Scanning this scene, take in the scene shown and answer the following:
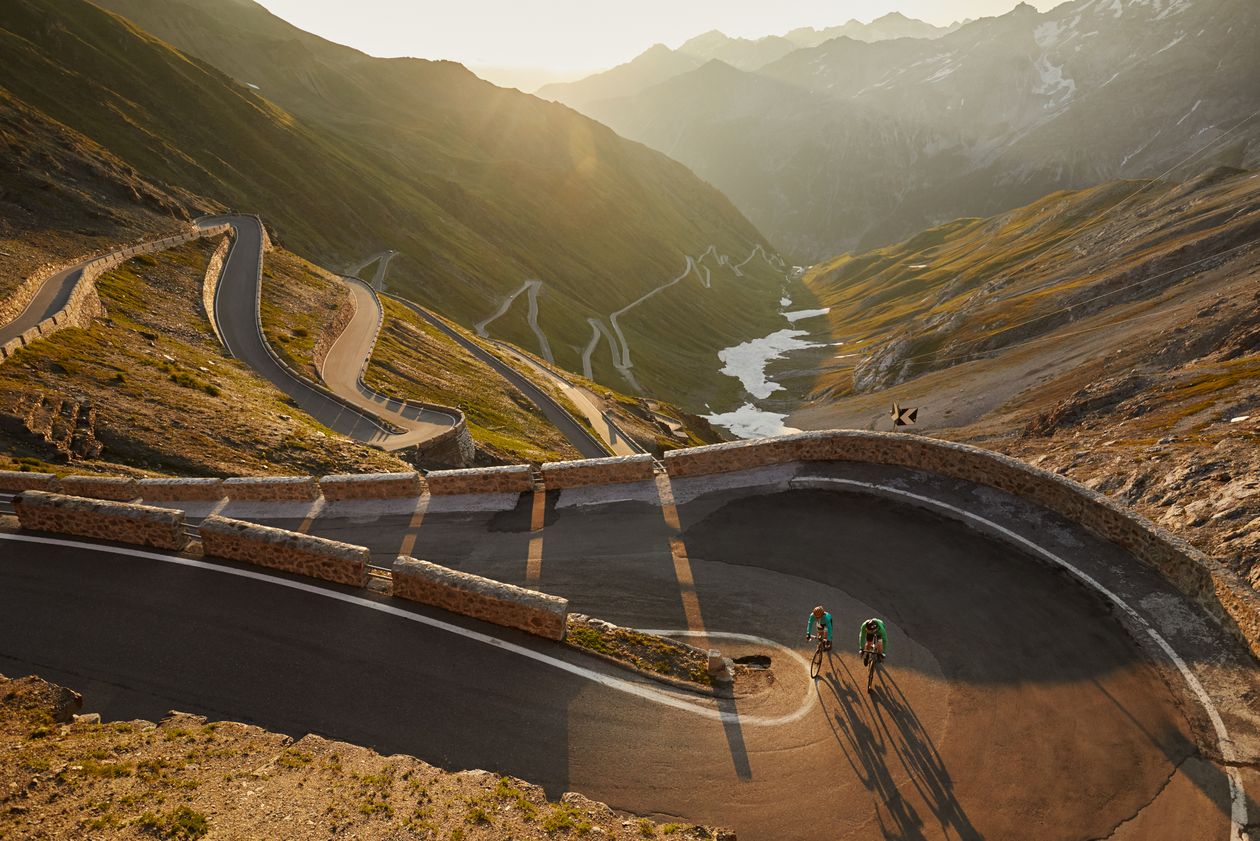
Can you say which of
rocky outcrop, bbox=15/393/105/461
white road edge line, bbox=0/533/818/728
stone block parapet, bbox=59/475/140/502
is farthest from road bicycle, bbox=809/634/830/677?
rocky outcrop, bbox=15/393/105/461

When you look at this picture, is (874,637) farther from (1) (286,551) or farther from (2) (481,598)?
(1) (286,551)

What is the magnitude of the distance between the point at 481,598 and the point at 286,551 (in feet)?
19.3

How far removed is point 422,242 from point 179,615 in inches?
4638

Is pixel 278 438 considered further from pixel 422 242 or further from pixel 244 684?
pixel 422 242

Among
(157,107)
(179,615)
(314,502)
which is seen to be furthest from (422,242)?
(179,615)

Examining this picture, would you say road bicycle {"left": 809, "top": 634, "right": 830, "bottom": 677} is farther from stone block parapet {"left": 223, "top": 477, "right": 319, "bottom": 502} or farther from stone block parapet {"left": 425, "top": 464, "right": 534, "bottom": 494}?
stone block parapet {"left": 223, "top": 477, "right": 319, "bottom": 502}

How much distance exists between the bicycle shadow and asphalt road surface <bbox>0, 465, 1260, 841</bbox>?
0.05 metres

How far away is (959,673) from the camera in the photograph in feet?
52.1

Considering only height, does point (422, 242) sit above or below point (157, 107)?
below

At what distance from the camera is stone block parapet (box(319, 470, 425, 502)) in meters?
24.2

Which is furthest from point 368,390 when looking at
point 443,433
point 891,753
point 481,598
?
point 891,753

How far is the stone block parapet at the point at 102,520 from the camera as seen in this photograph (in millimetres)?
18953

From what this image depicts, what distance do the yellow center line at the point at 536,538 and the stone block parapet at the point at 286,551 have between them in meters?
4.82

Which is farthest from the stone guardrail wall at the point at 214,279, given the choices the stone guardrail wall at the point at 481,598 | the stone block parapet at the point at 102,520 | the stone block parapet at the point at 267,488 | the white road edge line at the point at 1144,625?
the white road edge line at the point at 1144,625
